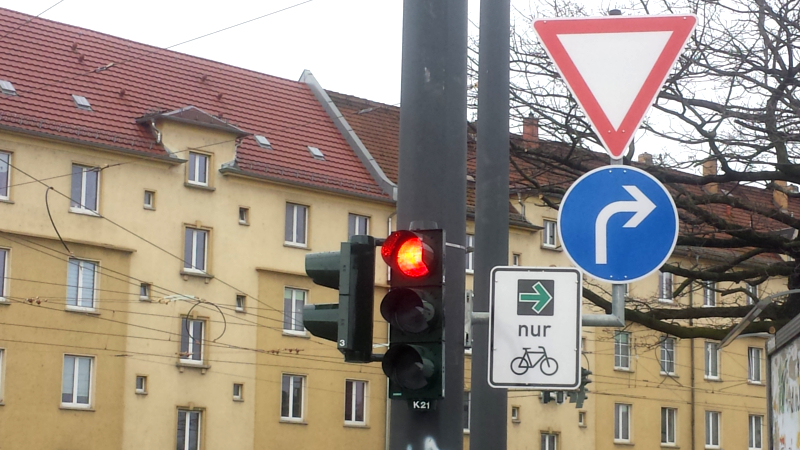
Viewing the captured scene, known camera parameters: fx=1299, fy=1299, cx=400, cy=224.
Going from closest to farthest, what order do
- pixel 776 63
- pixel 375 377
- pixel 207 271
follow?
1. pixel 776 63
2. pixel 207 271
3. pixel 375 377

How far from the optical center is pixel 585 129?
1568 cm

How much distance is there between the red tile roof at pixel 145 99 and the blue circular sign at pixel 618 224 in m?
30.9

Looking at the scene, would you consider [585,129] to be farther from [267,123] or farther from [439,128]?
[267,123]

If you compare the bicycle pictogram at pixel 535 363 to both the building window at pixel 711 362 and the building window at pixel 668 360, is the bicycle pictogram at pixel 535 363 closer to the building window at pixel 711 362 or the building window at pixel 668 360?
the building window at pixel 668 360

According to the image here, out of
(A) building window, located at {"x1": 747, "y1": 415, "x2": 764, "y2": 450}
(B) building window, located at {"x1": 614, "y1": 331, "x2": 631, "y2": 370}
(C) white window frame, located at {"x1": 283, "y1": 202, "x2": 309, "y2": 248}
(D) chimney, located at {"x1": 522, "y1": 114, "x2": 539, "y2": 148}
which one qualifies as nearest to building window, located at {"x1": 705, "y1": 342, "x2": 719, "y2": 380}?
(A) building window, located at {"x1": 747, "y1": 415, "x2": 764, "y2": 450}

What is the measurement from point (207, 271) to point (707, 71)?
84.3 ft

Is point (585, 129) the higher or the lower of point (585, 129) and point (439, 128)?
the higher

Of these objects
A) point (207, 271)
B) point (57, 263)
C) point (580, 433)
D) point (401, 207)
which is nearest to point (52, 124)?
point (57, 263)

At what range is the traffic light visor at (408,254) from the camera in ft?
19.8

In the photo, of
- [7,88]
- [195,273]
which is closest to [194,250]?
[195,273]

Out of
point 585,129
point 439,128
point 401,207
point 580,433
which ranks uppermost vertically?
point 585,129

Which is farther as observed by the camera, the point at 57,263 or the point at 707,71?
the point at 57,263

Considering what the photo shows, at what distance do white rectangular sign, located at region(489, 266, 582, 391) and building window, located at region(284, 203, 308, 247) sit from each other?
3507 centimetres

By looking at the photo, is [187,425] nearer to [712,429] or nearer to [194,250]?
[194,250]
